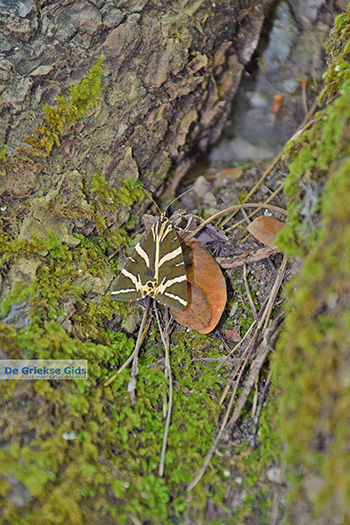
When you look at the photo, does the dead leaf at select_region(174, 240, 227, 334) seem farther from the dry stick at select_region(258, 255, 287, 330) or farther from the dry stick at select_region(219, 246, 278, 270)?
the dry stick at select_region(258, 255, 287, 330)

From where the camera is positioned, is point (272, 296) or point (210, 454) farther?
point (272, 296)

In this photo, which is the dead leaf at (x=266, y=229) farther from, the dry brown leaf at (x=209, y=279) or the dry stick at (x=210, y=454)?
the dry stick at (x=210, y=454)

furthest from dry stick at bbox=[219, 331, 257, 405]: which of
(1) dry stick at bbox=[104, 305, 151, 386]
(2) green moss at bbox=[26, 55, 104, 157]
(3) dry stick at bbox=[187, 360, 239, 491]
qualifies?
(2) green moss at bbox=[26, 55, 104, 157]

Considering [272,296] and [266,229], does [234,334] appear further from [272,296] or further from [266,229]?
[266,229]

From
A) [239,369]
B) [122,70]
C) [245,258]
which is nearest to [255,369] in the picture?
[239,369]

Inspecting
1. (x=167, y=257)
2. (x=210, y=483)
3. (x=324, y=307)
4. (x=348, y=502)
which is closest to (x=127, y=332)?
(x=167, y=257)

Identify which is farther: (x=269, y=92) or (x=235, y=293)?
(x=269, y=92)

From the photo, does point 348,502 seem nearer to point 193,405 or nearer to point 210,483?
point 210,483
